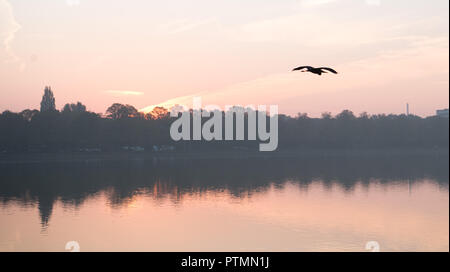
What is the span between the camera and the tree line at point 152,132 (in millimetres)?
70562

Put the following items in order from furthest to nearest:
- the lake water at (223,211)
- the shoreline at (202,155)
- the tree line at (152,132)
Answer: the tree line at (152,132), the shoreline at (202,155), the lake water at (223,211)

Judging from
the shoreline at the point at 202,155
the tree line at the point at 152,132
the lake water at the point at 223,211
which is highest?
the tree line at the point at 152,132

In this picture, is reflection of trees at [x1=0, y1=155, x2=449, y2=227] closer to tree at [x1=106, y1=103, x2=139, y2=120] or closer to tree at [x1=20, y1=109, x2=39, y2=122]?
tree at [x1=20, y1=109, x2=39, y2=122]

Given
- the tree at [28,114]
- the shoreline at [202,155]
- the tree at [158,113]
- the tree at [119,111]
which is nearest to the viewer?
the shoreline at [202,155]

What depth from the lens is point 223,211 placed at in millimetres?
30641

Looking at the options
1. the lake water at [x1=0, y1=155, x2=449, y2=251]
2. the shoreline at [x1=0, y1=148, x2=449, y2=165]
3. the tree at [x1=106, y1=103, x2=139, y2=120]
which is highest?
the tree at [x1=106, y1=103, x2=139, y2=120]

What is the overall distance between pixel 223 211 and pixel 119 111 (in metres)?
62.4

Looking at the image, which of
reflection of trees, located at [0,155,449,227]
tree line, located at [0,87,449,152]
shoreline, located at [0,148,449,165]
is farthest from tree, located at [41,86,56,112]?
reflection of trees, located at [0,155,449,227]

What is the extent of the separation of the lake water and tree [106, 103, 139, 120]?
121 ft

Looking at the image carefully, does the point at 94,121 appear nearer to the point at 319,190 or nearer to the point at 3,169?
the point at 3,169

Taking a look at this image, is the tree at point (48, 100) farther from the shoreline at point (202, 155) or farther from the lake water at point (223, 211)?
the lake water at point (223, 211)

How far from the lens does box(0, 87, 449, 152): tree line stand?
2778 inches

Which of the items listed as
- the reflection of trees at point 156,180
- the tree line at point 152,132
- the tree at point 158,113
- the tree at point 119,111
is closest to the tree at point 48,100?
the tree line at point 152,132

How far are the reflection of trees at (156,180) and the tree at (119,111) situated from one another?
25.4 meters
